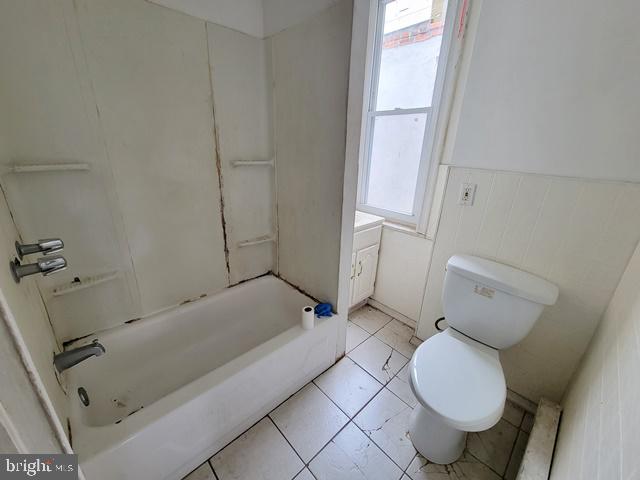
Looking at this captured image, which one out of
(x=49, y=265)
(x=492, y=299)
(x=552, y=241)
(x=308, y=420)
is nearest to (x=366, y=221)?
(x=492, y=299)

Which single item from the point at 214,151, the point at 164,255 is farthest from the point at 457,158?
the point at 164,255

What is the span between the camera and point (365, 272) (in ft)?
6.52

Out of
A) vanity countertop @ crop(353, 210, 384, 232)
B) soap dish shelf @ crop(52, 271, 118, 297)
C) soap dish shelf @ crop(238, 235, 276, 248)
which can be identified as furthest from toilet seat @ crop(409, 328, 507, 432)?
soap dish shelf @ crop(52, 271, 118, 297)

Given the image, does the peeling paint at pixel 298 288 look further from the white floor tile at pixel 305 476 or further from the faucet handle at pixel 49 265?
the faucet handle at pixel 49 265

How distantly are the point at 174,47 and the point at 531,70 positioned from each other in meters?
1.63

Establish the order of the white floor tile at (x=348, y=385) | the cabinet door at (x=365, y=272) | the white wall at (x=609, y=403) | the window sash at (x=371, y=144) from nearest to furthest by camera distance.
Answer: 1. the white wall at (x=609, y=403)
2. the white floor tile at (x=348, y=385)
3. the window sash at (x=371, y=144)
4. the cabinet door at (x=365, y=272)

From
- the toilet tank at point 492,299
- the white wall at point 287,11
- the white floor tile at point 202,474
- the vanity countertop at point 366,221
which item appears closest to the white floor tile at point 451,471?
the toilet tank at point 492,299

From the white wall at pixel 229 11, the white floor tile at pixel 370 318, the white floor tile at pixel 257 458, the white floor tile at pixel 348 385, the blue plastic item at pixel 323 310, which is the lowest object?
the white floor tile at pixel 257 458

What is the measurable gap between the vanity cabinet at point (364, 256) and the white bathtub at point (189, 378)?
0.46 m

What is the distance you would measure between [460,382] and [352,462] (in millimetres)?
605

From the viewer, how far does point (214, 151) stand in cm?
148

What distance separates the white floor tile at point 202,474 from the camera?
1089mm

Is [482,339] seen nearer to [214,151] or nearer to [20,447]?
[20,447]

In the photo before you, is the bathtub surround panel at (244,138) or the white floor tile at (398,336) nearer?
the bathtub surround panel at (244,138)
